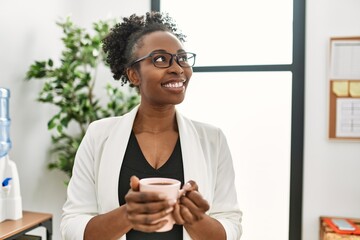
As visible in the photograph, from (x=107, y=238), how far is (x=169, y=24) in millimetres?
763

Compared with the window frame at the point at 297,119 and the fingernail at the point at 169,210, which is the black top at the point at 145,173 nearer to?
the fingernail at the point at 169,210

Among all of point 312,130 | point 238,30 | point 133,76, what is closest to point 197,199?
point 133,76

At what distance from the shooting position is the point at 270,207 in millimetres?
2609

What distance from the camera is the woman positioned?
101cm

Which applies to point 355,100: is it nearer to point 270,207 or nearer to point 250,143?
point 250,143

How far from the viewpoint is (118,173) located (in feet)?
3.40

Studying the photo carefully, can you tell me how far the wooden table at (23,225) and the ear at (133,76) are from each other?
3.22 feet

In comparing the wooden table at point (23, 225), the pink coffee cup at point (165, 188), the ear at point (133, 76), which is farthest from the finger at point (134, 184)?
the wooden table at point (23, 225)

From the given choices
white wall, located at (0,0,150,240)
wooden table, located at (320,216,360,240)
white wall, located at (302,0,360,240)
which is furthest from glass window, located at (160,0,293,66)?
wooden table, located at (320,216,360,240)

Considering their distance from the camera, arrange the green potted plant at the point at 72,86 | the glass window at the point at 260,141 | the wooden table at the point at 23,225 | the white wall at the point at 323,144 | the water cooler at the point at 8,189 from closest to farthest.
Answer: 1. the wooden table at the point at 23,225
2. the water cooler at the point at 8,189
3. the green potted plant at the point at 72,86
4. the white wall at the point at 323,144
5. the glass window at the point at 260,141

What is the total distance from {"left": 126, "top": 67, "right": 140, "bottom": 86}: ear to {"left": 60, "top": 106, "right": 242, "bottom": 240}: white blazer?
0.11 m

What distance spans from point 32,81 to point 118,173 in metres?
1.60

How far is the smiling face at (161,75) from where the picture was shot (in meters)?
1.01

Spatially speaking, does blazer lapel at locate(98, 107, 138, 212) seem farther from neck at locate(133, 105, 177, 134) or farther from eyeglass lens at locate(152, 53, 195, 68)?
eyeglass lens at locate(152, 53, 195, 68)
